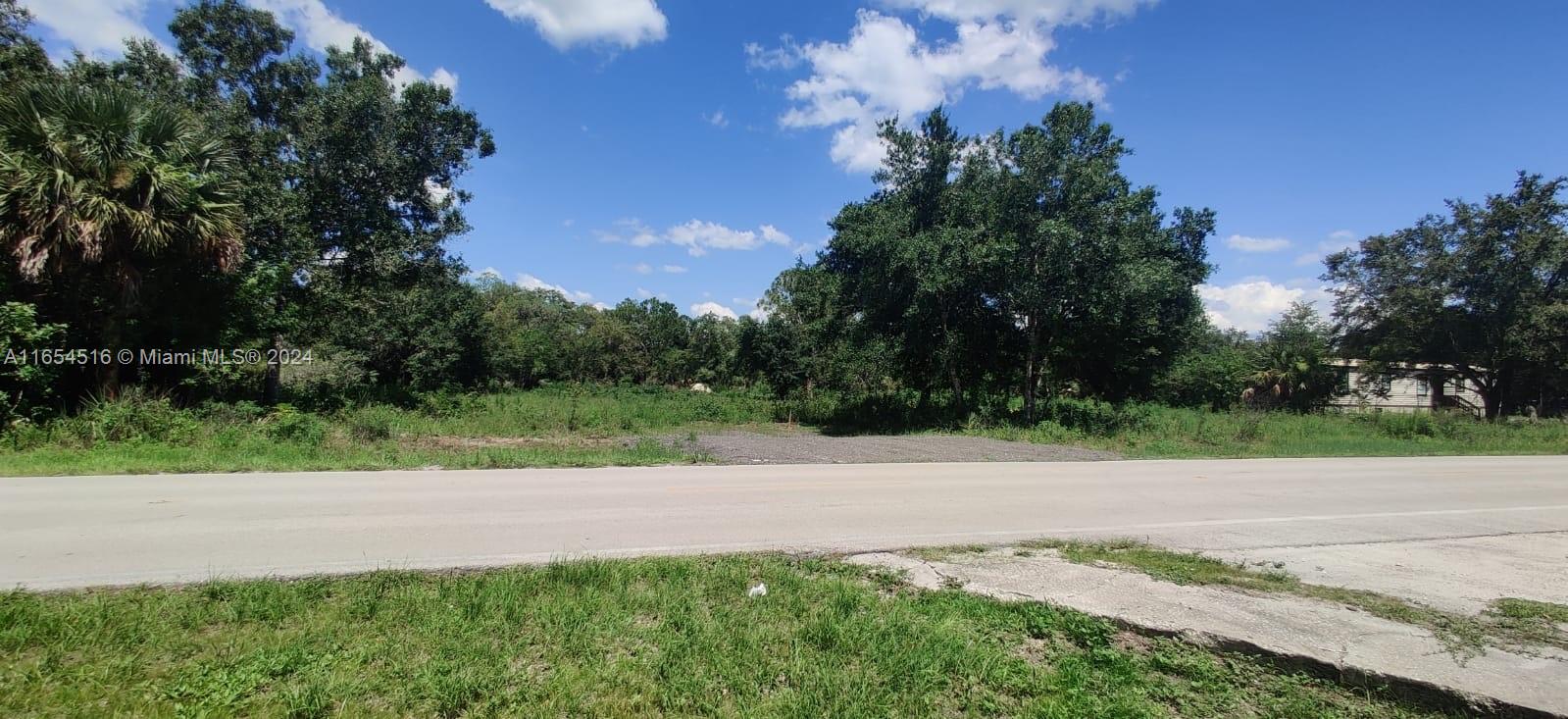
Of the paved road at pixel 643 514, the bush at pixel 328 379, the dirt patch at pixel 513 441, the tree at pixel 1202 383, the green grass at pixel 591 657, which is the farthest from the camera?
the tree at pixel 1202 383

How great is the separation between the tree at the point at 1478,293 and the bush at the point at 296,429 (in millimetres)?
45638

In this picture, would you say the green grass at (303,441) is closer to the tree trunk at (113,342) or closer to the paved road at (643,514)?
the tree trunk at (113,342)

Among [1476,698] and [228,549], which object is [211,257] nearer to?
[228,549]

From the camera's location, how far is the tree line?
1265 cm

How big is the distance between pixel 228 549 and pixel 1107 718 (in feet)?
22.2

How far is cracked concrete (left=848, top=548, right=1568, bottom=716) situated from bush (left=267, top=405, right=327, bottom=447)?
39.4ft

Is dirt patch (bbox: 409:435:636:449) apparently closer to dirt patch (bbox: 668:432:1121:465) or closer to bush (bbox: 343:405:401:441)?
bush (bbox: 343:405:401:441)

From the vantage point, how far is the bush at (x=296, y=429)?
13133 mm

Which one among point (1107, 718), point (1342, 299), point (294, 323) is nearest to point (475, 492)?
point (1107, 718)

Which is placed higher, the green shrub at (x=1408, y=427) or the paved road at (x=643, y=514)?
the green shrub at (x=1408, y=427)

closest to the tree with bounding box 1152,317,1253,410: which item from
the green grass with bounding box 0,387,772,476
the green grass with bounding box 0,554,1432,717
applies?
the green grass with bounding box 0,387,772,476

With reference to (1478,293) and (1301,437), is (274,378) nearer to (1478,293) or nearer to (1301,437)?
(1301,437)

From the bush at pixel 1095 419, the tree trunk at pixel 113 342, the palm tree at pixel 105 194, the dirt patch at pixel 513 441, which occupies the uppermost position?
the palm tree at pixel 105 194

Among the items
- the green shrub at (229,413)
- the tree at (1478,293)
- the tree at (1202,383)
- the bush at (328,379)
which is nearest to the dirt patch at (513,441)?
the green shrub at (229,413)
